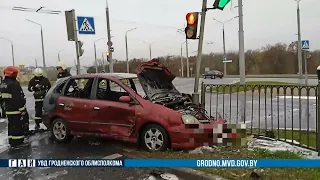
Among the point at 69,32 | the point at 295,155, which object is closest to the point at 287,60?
the point at 69,32

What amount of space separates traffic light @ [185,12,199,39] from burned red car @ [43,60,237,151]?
104cm

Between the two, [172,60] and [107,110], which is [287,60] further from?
[107,110]

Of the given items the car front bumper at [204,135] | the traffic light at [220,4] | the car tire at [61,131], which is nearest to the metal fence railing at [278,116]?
the car front bumper at [204,135]

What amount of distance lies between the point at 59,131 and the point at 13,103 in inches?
45.6

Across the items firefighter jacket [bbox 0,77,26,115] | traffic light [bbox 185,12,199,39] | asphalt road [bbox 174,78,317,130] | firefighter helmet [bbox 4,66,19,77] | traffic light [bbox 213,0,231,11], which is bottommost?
asphalt road [bbox 174,78,317,130]

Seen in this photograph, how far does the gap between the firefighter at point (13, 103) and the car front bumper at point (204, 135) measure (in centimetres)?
354

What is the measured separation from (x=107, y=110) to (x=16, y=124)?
2184 mm

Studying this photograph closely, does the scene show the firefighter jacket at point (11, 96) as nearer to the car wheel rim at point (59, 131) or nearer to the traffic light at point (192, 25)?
the car wheel rim at point (59, 131)

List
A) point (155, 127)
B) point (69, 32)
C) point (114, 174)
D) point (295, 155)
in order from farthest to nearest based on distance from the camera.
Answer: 1. point (69, 32)
2. point (155, 127)
3. point (295, 155)
4. point (114, 174)

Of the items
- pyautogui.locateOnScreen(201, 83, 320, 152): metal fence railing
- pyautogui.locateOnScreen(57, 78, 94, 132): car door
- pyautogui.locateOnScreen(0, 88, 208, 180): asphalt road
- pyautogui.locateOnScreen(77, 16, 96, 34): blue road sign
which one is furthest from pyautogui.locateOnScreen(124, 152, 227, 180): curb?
pyautogui.locateOnScreen(77, 16, 96, 34): blue road sign

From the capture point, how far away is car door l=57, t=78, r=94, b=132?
260 inches

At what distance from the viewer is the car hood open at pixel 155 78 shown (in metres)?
6.44

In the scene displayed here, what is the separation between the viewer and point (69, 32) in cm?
1191

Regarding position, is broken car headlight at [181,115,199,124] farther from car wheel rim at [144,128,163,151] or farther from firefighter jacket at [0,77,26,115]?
firefighter jacket at [0,77,26,115]
